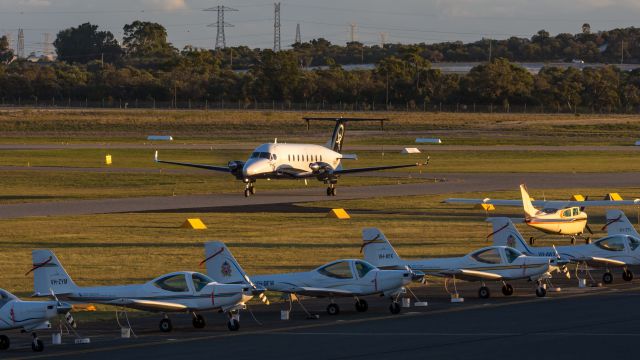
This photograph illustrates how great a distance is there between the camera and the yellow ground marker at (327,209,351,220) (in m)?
61.3

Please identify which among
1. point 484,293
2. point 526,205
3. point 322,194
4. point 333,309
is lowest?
point 322,194

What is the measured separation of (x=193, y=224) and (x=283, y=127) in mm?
94311

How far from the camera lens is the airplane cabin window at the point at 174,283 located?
30656mm

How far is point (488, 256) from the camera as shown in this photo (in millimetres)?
37000

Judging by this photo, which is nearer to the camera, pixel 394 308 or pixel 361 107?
pixel 394 308

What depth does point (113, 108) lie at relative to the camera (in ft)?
635

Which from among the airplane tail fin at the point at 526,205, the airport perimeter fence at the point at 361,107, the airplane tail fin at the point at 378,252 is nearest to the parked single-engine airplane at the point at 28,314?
the airplane tail fin at the point at 378,252

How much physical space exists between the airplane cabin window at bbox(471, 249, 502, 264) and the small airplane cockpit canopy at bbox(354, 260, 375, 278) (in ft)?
14.5

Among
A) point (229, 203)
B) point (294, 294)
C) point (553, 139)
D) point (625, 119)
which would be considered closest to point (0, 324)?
point (294, 294)

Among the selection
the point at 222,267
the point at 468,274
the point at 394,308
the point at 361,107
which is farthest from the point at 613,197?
the point at 361,107

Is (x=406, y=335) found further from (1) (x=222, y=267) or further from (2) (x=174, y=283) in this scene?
(2) (x=174, y=283)

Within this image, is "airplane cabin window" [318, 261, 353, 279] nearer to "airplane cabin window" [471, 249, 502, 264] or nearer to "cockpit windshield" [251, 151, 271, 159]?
"airplane cabin window" [471, 249, 502, 264]

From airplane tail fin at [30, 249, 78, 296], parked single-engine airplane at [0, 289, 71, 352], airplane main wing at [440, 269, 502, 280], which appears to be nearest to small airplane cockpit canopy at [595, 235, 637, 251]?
airplane main wing at [440, 269, 502, 280]

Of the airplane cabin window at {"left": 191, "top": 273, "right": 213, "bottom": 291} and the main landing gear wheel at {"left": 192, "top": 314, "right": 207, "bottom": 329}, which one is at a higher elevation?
the airplane cabin window at {"left": 191, "top": 273, "right": 213, "bottom": 291}
